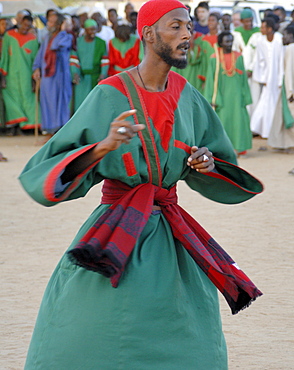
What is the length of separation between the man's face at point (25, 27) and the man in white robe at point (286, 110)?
4.49 metres

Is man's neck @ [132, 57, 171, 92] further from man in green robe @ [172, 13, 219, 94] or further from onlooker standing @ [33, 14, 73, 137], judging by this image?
onlooker standing @ [33, 14, 73, 137]

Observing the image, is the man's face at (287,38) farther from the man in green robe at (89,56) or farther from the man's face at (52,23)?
the man's face at (52,23)

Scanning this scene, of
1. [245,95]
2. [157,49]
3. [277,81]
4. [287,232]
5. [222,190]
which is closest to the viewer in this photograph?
[157,49]

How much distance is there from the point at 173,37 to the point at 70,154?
2.04ft

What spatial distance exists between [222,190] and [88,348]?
2.96 ft

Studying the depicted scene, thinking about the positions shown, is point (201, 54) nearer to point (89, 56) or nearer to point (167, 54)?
point (89, 56)

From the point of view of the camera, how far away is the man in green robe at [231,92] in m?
10.9

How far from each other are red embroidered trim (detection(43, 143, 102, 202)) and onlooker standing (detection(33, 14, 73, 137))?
10.1 metres

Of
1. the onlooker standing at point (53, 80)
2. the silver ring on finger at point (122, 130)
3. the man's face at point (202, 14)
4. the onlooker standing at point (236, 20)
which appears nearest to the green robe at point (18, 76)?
the onlooker standing at point (53, 80)

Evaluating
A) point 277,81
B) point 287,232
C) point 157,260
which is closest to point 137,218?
point 157,260

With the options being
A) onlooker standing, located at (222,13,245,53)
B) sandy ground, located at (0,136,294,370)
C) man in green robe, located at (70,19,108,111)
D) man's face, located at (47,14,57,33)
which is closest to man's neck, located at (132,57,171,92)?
sandy ground, located at (0,136,294,370)

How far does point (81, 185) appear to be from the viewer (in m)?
2.72

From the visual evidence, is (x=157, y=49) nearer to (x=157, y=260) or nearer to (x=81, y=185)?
(x=81, y=185)

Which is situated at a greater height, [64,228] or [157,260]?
[157,260]
